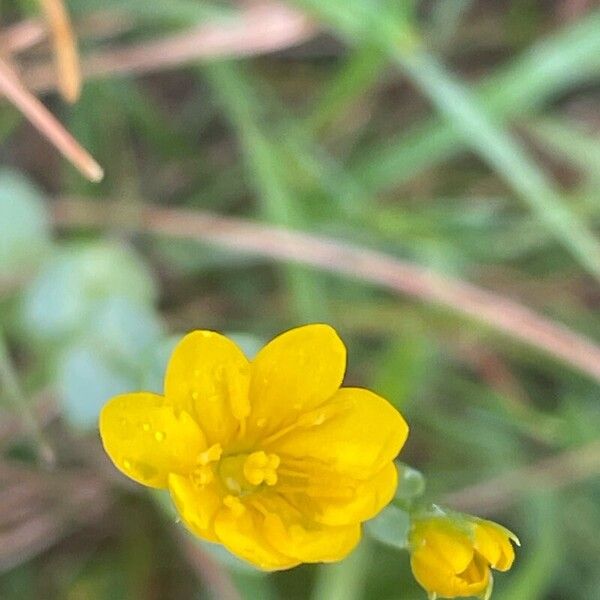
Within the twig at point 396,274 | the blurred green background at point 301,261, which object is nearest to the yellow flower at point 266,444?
the blurred green background at point 301,261

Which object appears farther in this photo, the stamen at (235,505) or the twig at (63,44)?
the twig at (63,44)

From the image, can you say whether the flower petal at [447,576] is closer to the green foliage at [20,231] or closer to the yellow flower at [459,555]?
the yellow flower at [459,555]

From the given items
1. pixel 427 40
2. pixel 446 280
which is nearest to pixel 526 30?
pixel 427 40

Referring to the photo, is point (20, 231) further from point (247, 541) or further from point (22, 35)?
point (247, 541)

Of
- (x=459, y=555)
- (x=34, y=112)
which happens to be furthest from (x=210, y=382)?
(x=34, y=112)

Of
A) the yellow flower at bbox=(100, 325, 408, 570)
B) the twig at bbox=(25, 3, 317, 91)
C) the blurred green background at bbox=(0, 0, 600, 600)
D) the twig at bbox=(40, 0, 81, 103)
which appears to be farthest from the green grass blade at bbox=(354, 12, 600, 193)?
the yellow flower at bbox=(100, 325, 408, 570)

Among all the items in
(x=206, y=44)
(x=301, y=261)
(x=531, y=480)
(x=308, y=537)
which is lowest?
(x=531, y=480)

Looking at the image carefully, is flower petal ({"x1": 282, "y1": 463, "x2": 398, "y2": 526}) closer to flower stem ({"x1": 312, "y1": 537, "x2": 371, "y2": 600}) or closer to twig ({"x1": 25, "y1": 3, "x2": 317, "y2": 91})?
flower stem ({"x1": 312, "y1": 537, "x2": 371, "y2": 600})
